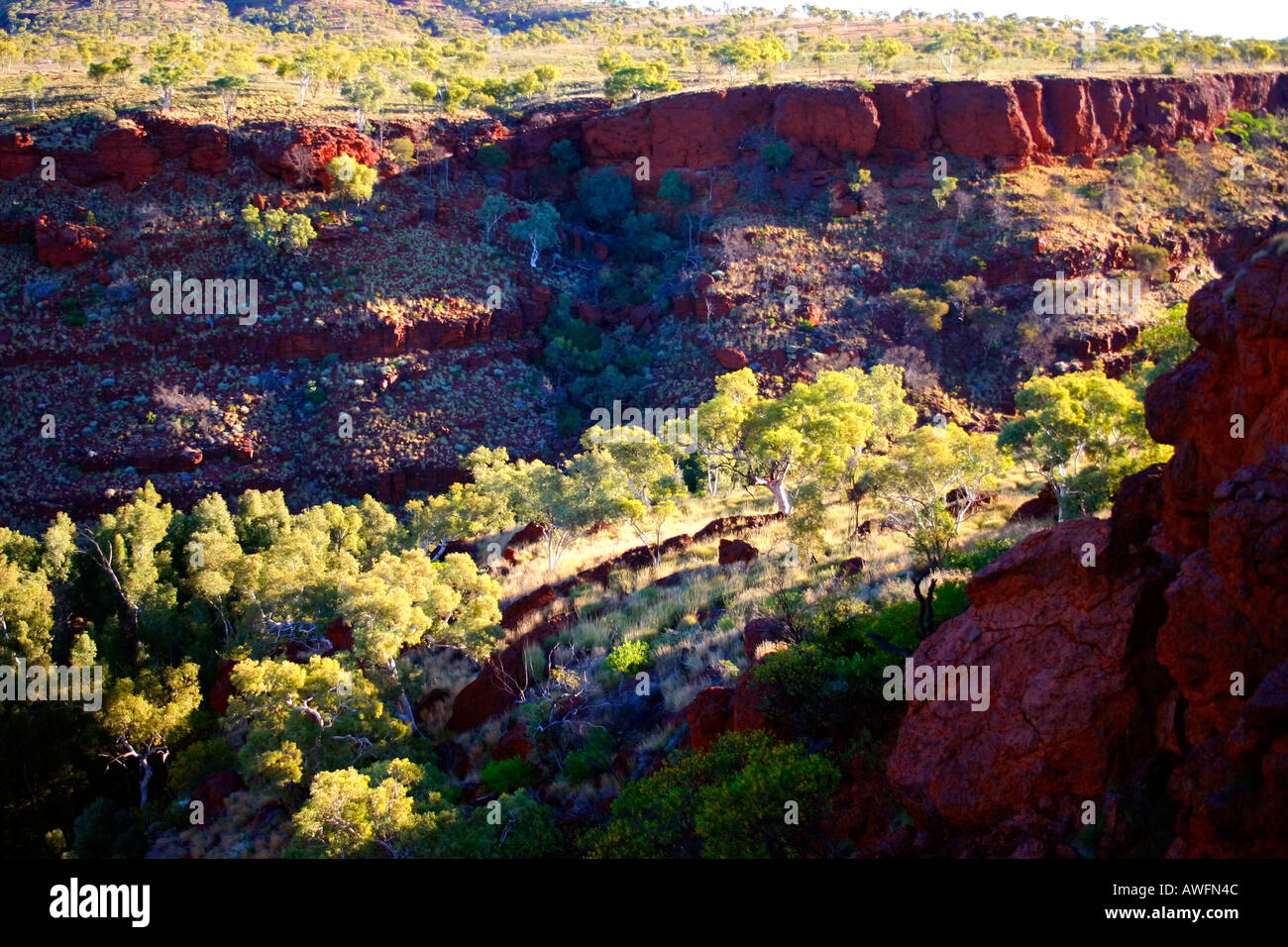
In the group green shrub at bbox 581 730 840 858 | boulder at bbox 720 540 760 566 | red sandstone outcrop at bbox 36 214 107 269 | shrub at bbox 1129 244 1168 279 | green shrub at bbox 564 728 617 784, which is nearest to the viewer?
green shrub at bbox 581 730 840 858

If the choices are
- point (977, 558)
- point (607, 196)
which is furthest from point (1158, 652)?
point (607, 196)

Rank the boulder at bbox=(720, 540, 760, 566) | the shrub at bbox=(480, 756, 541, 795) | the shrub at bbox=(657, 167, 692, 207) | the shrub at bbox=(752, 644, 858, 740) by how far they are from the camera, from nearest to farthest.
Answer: the shrub at bbox=(752, 644, 858, 740) < the shrub at bbox=(480, 756, 541, 795) < the boulder at bbox=(720, 540, 760, 566) < the shrub at bbox=(657, 167, 692, 207)

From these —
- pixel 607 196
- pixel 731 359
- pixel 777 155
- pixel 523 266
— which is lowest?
pixel 731 359

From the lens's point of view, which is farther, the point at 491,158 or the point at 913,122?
the point at 491,158

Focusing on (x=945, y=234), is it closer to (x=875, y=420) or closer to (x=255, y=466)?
(x=875, y=420)

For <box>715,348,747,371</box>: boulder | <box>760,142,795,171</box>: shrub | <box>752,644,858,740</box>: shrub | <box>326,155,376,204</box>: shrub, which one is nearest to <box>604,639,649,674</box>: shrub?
<box>752,644,858,740</box>: shrub

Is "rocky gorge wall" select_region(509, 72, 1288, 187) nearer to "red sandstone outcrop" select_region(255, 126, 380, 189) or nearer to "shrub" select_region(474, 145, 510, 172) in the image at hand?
"shrub" select_region(474, 145, 510, 172)

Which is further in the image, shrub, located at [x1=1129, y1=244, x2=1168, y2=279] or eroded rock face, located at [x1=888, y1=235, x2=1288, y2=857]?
shrub, located at [x1=1129, y1=244, x2=1168, y2=279]

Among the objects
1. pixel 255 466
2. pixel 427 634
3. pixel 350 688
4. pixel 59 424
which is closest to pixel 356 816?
pixel 350 688

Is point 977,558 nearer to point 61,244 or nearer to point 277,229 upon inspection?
point 277,229
